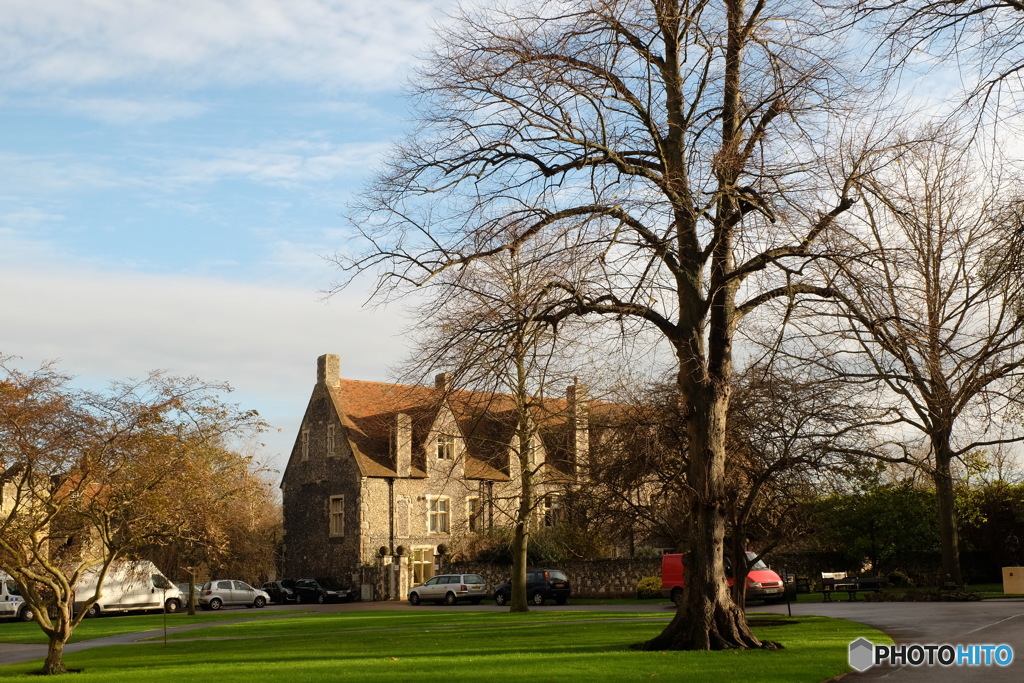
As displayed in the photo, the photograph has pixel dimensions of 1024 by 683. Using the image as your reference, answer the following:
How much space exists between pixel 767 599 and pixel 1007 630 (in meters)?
14.2

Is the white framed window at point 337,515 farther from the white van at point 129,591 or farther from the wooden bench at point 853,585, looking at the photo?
the wooden bench at point 853,585

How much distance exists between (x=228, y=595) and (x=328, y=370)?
12.8 m

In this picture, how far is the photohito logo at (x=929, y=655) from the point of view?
1477 centimetres

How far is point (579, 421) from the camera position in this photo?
91.5ft

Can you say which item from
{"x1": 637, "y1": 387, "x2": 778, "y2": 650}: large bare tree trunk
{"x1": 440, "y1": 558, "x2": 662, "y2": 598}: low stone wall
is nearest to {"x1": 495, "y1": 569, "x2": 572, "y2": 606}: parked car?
{"x1": 440, "y1": 558, "x2": 662, "y2": 598}: low stone wall

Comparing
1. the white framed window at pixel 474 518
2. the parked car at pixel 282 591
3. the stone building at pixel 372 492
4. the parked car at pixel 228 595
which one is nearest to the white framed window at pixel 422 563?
the stone building at pixel 372 492

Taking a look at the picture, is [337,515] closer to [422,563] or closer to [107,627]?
[422,563]

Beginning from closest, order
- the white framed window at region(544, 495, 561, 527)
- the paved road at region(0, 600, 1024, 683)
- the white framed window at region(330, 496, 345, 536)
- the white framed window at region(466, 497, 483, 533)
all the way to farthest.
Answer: the paved road at region(0, 600, 1024, 683)
the white framed window at region(544, 495, 561, 527)
the white framed window at region(466, 497, 483, 533)
the white framed window at region(330, 496, 345, 536)

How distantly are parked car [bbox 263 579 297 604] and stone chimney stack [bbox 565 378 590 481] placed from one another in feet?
69.3

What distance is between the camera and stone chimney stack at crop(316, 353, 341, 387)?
180 feet

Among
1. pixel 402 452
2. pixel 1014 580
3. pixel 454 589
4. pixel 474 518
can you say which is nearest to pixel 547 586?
pixel 454 589

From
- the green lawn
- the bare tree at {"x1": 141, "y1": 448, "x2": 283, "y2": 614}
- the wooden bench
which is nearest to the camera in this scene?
the green lawn

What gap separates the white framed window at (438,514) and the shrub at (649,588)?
14709 mm

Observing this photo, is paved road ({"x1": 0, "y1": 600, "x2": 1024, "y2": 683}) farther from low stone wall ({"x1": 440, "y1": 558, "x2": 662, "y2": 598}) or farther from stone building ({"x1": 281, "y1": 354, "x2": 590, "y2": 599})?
stone building ({"x1": 281, "y1": 354, "x2": 590, "y2": 599})
